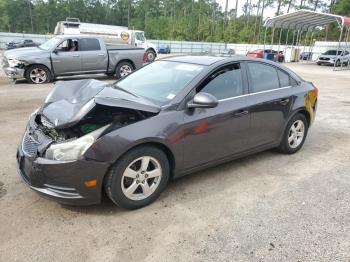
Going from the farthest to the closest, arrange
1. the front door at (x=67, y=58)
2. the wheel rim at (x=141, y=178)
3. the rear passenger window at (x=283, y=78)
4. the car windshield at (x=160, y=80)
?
the front door at (x=67, y=58) < the rear passenger window at (x=283, y=78) < the car windshield at (x=160, y=80) < the wheel rim at (x=141, y=178)

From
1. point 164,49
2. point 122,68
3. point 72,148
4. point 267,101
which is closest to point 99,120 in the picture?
point 72,148

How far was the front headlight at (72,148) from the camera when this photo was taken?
2896 millimetres

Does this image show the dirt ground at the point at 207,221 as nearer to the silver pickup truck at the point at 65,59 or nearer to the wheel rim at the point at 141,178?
the wheel rim at the point at 141,178

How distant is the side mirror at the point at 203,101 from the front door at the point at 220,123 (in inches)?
4.0

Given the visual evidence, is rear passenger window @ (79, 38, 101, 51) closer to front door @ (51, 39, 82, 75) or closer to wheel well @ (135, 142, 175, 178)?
front door @ (51, 39, 82, 75)

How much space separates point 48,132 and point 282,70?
334cm

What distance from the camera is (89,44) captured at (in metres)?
11.8

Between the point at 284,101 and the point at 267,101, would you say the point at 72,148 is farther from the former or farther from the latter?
the point at 284,101

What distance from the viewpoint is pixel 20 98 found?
870cm

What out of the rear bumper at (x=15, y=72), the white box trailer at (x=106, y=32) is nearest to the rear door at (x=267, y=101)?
the rear bumper at (x=15, y=72)

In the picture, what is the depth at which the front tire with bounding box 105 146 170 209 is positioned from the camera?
3062 millimetres

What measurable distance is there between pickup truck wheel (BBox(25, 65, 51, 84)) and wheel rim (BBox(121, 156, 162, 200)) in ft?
30.0

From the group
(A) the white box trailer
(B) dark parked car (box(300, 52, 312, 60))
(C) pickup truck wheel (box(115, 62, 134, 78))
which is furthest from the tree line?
(C) pickup truck wheel (box(115, 62, 134, 78))

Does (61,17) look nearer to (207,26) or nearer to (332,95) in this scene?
(207,26)
